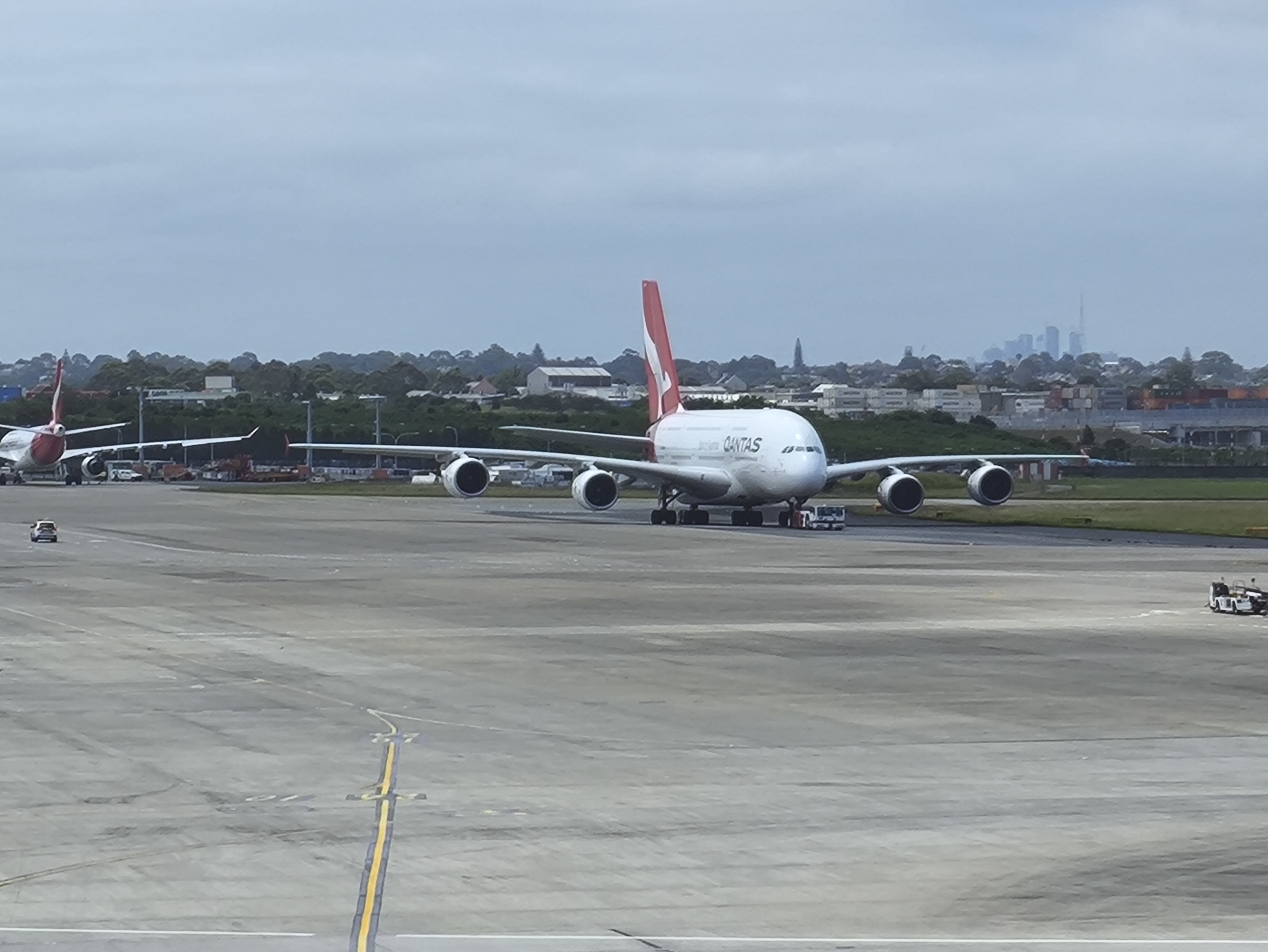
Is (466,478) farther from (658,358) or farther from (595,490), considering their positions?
(658,358)

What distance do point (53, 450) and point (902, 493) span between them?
233ft

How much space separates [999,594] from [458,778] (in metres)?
25.8

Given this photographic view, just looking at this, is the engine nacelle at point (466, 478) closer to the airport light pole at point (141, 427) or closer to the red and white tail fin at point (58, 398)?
the red and white tail fin at point (58, 398)

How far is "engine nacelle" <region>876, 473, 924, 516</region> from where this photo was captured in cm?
7625

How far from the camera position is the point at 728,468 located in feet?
243

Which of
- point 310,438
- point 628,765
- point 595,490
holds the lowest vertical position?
point 628,765

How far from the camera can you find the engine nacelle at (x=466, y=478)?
76.2 metres

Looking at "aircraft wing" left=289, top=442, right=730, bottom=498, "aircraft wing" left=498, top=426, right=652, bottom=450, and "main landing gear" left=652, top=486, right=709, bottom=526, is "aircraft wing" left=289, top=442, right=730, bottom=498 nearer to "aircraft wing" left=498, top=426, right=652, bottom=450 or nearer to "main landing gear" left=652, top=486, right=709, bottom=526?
"aircraft wing" left=498, top=426, right=652, bottom=450

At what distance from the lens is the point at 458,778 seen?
67.0 ft

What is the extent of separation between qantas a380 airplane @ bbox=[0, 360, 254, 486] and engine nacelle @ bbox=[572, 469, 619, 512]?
57.0 m

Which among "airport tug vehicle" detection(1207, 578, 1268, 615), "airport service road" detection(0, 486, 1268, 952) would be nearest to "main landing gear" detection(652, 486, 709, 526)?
"airport service road" detection(0, 486, 1268, 952)

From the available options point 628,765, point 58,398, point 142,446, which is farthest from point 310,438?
point 628,765

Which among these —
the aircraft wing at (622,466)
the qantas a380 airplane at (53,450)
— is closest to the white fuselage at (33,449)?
the qantas a380 airplane at (53,450)

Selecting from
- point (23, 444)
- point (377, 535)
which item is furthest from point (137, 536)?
point (23, 444)
